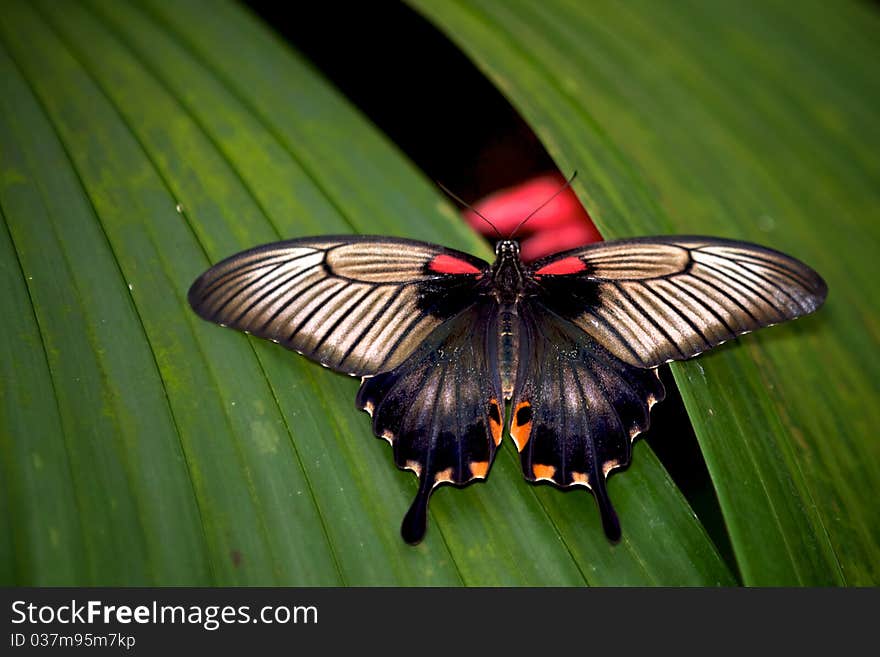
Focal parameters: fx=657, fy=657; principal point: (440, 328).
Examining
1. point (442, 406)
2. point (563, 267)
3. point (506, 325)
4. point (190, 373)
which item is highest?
point (563, 267)

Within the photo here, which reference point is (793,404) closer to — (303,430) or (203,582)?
(303,430)

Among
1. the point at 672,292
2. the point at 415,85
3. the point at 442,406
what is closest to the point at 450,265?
the point at 442,406

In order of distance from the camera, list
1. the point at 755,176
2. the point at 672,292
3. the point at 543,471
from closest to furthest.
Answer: the point at 543,471 → the point at 672,292 → the point at 755,176

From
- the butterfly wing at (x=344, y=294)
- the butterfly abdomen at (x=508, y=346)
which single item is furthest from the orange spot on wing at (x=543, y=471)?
the butterfly wing at (x=344, y=294)

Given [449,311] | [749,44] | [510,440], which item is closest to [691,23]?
[749,44]

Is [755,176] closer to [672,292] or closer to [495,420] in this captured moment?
[672,292]
